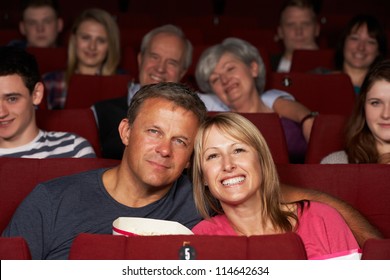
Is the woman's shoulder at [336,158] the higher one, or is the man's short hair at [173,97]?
the man's short hair at [173,97]

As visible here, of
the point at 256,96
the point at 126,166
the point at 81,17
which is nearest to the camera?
→ the point at 126,166

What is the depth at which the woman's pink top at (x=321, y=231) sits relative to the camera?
1915mm

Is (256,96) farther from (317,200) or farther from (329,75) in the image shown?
(317,200)

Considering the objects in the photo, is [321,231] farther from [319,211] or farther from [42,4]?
[42,4]

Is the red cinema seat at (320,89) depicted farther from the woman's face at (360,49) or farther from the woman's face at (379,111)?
the woman's face at (379,111)

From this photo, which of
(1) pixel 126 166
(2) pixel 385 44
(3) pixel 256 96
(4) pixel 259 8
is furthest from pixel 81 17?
(4) pixel 259 8

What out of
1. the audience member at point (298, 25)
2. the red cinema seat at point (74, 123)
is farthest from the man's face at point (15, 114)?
the audience member at point (298, 25)

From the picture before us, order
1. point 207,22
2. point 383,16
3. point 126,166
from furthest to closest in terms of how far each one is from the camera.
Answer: point 383,16
point 207,22
point 126,166

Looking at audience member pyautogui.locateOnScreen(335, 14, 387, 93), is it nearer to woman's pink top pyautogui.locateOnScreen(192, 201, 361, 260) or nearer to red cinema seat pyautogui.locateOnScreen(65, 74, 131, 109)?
red cinema seat pyautogui.locateOnScreen(65, 74, 131, 109)

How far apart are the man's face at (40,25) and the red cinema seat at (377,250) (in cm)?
312

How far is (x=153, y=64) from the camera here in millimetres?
3561

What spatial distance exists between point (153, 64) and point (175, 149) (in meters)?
1.50

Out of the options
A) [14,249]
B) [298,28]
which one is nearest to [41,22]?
[298,28]

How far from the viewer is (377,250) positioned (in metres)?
1.62
